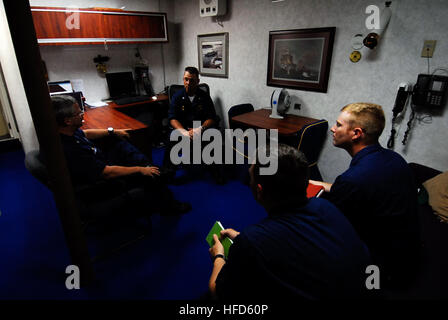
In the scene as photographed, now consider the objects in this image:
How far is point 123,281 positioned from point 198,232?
748 millimetres

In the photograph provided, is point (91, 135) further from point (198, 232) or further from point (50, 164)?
point (198, 232)

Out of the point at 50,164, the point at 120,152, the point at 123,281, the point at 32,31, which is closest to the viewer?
the point at 32,31

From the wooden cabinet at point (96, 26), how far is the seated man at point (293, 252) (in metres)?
3.63

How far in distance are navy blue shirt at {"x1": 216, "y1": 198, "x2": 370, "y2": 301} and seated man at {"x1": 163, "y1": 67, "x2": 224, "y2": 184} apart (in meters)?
2.33

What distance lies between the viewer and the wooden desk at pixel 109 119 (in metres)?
2.71

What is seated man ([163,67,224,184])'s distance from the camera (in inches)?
124

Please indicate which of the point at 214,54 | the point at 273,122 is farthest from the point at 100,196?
the point at 214,54

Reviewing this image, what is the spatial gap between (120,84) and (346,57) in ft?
11.4

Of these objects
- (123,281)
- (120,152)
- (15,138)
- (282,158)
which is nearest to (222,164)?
(120,152)

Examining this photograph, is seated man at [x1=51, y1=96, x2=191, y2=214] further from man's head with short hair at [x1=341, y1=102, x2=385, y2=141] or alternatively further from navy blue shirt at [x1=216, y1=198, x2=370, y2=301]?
man's head with short hair at [x1=341, y1=102, x2=385, y2=141]

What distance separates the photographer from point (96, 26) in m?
3.41

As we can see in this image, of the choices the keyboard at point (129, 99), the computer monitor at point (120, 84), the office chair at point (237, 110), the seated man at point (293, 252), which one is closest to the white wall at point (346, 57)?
the office chair at point (237, 110)

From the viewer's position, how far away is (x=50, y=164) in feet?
4.27

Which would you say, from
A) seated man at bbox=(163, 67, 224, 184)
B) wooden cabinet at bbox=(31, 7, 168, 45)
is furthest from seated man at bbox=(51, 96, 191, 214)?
wooden cabinet at bbox=(31, 7, 168, 45)
